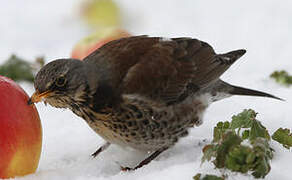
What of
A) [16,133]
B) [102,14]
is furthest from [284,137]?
[102,14]

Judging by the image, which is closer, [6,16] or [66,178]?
[66,178]

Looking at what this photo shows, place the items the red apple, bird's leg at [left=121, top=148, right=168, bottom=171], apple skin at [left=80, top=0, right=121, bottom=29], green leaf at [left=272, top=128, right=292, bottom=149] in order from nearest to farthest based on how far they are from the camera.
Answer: green leaf at [left=272, top=128, right=292, bottom=149], bird's leg at [left=121, top=148, right=168, bottom=171], the red apple, apple skin at [left=80, top=0, right=121, bottom=29]

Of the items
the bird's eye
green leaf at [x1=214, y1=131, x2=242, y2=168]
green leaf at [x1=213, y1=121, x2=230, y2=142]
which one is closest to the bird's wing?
the bird's eye

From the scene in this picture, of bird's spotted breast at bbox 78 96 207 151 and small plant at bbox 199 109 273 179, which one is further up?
small plant at bbox 199 109 273 179

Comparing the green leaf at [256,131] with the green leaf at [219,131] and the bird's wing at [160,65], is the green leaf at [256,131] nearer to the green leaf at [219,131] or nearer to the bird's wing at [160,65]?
the green leaf at [219,131]

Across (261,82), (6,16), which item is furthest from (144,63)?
(6,16)

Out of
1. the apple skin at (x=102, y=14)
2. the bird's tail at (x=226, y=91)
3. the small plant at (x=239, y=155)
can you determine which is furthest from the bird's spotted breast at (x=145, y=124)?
the apple skin at (x=102, y=14)

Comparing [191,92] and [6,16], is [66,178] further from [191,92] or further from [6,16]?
[6,16]

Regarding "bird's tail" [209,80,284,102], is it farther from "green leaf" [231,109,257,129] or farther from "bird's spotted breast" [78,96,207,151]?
"green leaf" [231,109,257,129]
